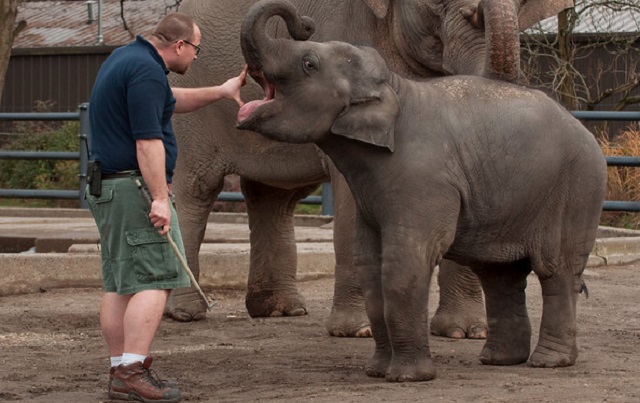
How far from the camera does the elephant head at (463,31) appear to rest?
261 inches

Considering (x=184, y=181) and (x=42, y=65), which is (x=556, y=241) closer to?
(x=184, y=181)

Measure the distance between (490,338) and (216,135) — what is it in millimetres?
2868

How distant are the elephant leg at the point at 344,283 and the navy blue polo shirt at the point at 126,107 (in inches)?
73.8

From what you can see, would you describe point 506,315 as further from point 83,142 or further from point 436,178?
point 83,142

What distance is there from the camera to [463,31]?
7.49m

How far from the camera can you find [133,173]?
6121 millimetres

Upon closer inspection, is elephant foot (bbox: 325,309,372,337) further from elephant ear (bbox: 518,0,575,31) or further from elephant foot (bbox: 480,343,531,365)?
elephant ear (bbox: 518,0,575,31)

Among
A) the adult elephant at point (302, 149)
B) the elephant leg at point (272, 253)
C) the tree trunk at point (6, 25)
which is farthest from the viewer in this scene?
the tree trunk at point (6, 25)

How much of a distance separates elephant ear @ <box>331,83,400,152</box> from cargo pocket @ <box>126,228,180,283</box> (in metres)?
0.87

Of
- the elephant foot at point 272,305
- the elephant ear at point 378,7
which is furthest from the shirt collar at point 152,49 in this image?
the elephant foot at point 272,305

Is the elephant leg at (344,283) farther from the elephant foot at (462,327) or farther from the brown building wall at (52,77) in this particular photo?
the brown building wall at (52,77)

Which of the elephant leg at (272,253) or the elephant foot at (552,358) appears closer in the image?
the elephant foot at (552,358)

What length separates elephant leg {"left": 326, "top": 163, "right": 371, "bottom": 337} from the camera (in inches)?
311

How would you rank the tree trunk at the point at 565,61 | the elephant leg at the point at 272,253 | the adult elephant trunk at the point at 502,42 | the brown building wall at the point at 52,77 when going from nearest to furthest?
the adult elephant trunk at the point at 502,42
the elephant leg at the point at 272,253
the tree trunk at the point at 565,61
the brown building wall at the point at 52,77
